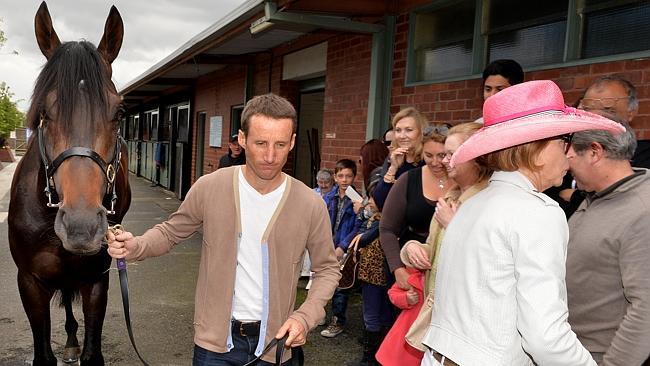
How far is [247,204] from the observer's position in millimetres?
1937

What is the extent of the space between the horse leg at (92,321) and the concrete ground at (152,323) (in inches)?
26.5

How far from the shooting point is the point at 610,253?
177 centimetres

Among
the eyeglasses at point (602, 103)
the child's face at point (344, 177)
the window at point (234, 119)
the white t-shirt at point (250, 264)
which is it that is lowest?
the white t-shirt at point (250, 264)

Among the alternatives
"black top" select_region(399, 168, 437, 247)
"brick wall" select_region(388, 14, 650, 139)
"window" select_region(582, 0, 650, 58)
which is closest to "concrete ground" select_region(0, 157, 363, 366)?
"black top" select_region(399, 168, 437, 247)

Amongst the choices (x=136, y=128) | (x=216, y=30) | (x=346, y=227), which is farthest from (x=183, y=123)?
(x=346, y=227)

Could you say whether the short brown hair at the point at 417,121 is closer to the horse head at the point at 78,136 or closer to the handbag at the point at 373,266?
the handbag at the point at 373,266

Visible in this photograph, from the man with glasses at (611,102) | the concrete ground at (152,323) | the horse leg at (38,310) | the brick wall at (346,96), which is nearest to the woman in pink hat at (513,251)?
the man with glasses at (611,102)

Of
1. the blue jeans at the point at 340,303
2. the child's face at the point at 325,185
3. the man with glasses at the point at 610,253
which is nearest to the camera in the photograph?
the man with glasses at the point at 610,253

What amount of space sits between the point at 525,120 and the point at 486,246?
1.30 ft

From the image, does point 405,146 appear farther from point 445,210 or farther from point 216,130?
point 216,130

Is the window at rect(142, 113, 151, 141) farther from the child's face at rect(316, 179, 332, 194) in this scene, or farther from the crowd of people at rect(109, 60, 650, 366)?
the crowd of people at rect(109, 60, 650, 366)

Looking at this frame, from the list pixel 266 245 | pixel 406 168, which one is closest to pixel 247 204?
pixel 266 245

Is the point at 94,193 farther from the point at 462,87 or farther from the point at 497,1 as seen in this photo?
the point at 497,1

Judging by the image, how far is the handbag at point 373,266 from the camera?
354 centimetres
